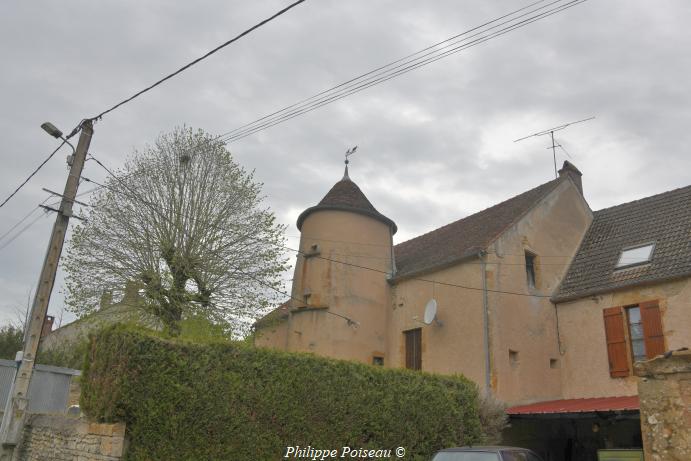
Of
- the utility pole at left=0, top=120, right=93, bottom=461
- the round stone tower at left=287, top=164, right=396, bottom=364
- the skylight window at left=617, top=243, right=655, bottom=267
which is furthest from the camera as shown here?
the round stone tower at left=287, top=164, right=396, bottom=364

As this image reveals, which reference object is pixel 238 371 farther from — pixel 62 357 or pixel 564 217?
pixel 62 357

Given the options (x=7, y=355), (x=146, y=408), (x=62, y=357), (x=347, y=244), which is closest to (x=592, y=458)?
(x=347, y=244)

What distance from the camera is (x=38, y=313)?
10523 millimetres

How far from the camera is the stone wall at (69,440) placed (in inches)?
320

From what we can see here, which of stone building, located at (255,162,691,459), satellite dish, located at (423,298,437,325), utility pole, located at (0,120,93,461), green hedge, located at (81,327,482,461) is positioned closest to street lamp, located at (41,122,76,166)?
utility pole, located at (0,120,93,461)

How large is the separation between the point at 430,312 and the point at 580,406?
455cm

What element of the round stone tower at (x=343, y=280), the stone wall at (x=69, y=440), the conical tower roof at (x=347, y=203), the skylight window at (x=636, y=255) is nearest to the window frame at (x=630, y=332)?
the skylight window at (x=636, y=255)

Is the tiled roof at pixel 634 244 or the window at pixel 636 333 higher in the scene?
the tiled roof at pixel 634 244

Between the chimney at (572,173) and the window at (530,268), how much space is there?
4014mm

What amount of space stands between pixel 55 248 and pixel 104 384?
390cm

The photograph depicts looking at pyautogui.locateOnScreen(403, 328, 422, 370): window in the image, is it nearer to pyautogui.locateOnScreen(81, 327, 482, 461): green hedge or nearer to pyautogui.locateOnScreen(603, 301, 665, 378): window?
pyautogui.locateOnScreen(81, 327, 482, 461): green hedge

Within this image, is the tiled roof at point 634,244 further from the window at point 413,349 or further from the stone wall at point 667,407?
the stone wall at point 667,407

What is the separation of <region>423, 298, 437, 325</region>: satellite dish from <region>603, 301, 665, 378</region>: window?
463cm

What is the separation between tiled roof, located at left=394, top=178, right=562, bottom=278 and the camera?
54.4ft
